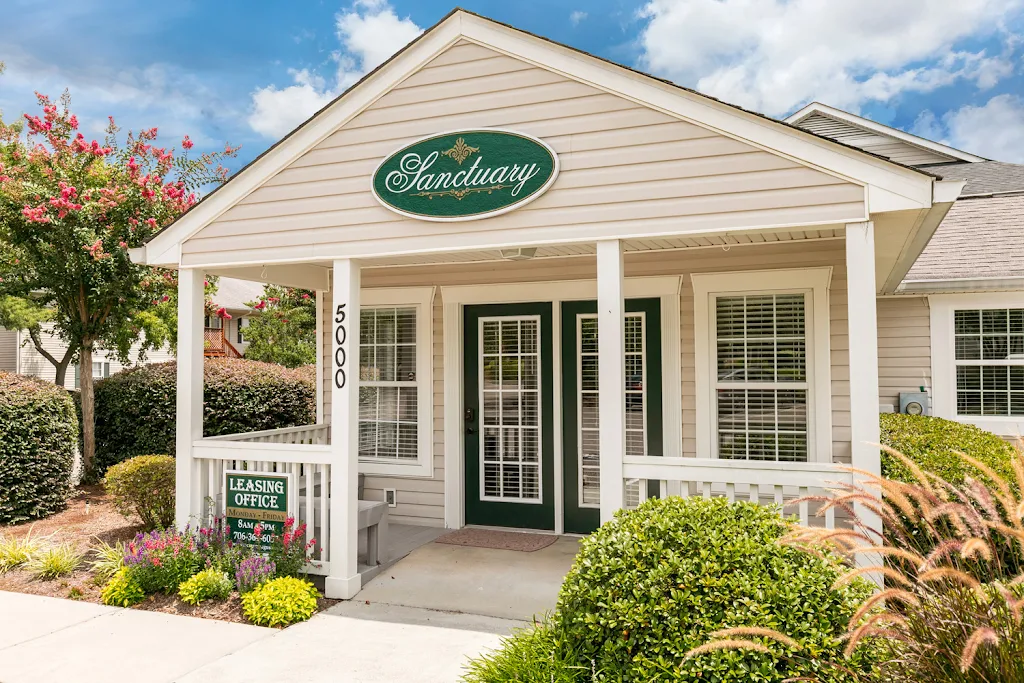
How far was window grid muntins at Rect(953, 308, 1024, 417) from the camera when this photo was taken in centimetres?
825

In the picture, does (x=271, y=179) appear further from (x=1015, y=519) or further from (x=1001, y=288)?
(x=1001, y=288)

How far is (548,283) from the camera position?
22.3ft

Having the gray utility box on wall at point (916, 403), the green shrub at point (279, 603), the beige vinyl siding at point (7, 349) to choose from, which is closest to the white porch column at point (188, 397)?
the green shrub at point (279, 603)

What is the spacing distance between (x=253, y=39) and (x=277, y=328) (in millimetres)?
17109

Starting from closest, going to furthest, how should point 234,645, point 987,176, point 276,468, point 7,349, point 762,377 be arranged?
point 234,645, point 276,468, point 762,377, point 987,176, point 7,349

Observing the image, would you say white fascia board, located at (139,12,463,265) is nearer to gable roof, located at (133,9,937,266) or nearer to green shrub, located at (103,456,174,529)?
gable roof, located at (133,9,937,266)

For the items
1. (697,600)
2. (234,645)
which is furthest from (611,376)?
(234,645)

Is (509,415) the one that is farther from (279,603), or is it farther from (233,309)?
(233,309)

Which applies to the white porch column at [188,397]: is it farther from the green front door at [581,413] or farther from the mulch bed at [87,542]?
the green front door at [581,413]

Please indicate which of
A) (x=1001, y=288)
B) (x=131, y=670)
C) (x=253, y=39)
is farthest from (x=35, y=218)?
(x=253, y=39)

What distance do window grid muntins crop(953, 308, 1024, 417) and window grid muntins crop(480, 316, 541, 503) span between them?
5222 mm

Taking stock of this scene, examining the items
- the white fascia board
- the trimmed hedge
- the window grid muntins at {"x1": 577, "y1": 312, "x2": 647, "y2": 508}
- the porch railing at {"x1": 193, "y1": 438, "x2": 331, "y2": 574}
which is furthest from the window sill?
the trimmed hedge

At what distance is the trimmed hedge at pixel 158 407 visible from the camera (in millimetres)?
9727

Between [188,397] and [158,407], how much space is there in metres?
4.35
